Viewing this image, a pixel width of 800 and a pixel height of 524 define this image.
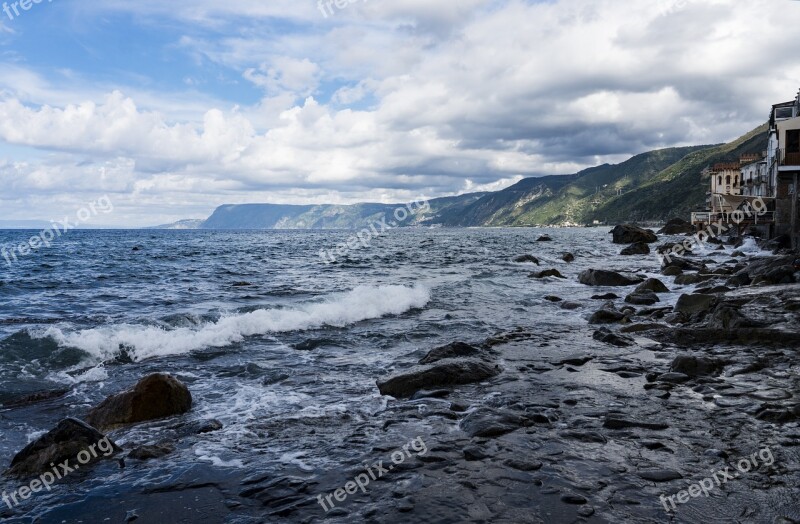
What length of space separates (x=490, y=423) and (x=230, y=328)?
1218cm

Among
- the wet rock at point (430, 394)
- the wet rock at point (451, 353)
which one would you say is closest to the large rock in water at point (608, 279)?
the wet rock at point (451, 353)

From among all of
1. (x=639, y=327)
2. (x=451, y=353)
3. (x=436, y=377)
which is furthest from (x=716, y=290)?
(x=436, y=377)

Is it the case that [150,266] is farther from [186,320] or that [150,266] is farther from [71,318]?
[186,320]

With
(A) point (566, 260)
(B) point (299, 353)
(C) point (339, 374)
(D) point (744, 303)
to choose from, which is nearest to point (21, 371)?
(B) point (299, 353)

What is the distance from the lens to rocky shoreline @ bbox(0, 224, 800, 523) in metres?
6.20

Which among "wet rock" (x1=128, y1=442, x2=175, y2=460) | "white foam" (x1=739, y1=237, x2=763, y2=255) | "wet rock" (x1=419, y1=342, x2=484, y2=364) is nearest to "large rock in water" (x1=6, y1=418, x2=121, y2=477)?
"wet rock" (x1=128, y1=442, x2=175, y2=460)

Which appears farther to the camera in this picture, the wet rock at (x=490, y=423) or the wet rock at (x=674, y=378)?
the wet rock at (x=674, y=378)

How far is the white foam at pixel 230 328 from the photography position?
15648 millimetres

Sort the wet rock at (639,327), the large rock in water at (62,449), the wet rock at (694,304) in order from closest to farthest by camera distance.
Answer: the large rock in water at (62,449) < the wet rock at (639,327) < the wet rock at (694,304)

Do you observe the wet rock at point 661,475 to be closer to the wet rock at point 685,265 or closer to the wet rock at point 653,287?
the wet rock at point 653,287

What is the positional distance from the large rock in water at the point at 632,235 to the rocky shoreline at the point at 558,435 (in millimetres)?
64525

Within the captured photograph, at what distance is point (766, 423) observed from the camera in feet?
27.2

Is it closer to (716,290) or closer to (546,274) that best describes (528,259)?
(546,274)

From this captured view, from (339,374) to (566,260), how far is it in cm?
4132
